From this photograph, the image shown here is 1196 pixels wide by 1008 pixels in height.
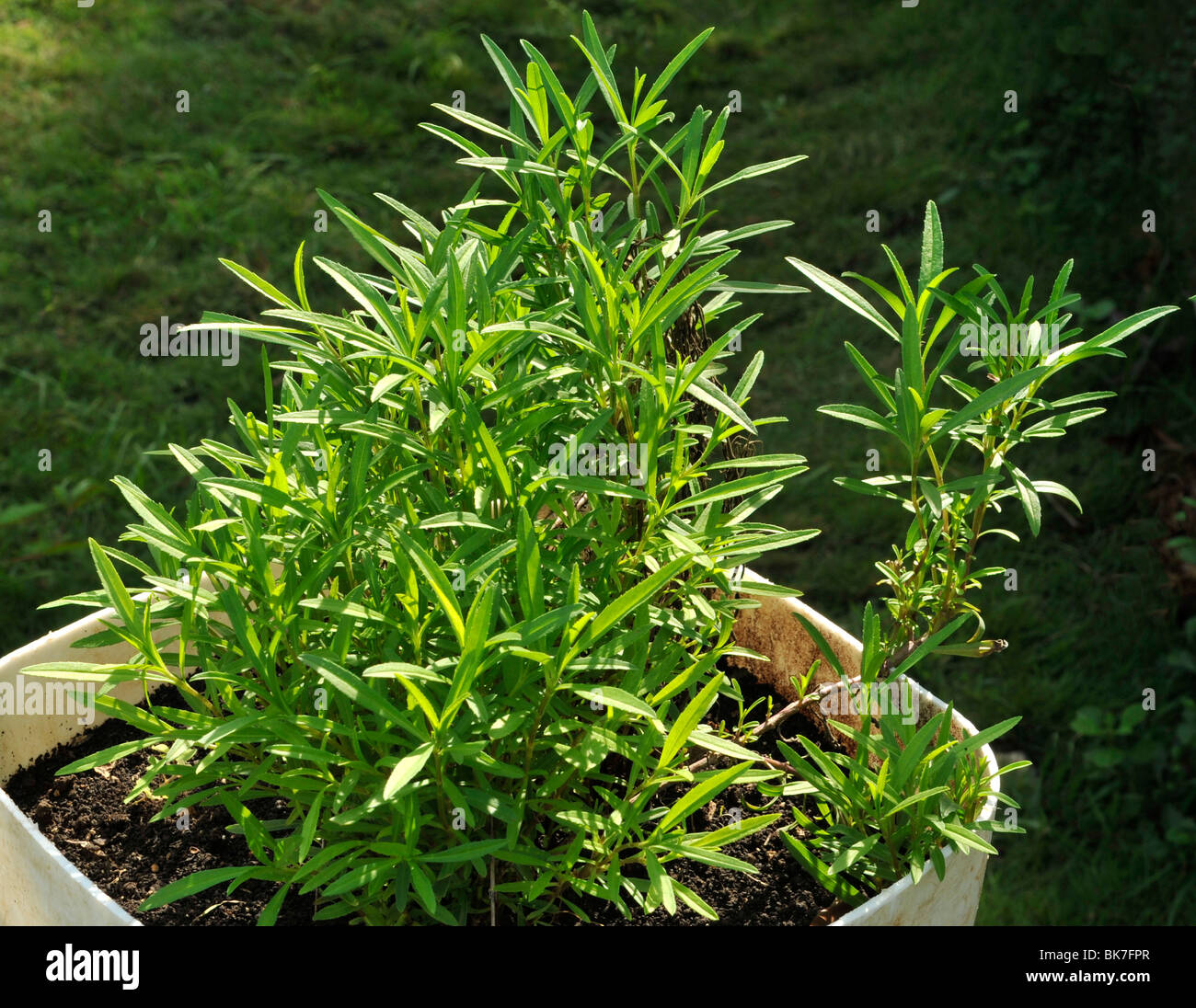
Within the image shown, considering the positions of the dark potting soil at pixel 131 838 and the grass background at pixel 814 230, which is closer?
the dark potting soil at pixel 131 838

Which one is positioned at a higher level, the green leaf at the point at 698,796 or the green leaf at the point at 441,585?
the green leaf at the point at 441,585

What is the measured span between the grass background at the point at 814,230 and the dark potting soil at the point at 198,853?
1053 millimetres

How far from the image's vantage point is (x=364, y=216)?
3.23m

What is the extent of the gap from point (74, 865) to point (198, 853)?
158 millimetres

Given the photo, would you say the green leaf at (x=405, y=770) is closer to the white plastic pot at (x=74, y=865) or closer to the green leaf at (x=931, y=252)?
the white plastic pot at (x=74, y=865)

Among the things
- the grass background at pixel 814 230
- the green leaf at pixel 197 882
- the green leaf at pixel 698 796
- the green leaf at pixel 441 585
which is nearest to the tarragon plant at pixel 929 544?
the green leaf at pixel 698 796

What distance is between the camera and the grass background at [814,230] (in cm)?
240

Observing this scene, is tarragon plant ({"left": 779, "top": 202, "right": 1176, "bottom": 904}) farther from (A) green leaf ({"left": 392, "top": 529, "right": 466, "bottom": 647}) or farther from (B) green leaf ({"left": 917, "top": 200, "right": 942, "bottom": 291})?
(A) green leaf ({"left": 392, "top": 529, "right": 466, "bottom": 647})

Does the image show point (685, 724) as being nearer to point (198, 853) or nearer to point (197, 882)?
point (197, 882)

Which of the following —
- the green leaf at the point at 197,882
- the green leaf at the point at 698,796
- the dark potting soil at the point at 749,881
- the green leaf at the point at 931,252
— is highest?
the green leaf at the point at 931,252

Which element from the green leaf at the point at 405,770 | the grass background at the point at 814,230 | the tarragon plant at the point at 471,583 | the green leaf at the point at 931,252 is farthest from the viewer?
the grass background at the point at 814,230

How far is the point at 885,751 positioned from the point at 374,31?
3.27 m

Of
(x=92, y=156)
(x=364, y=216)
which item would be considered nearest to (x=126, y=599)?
(x=364, y=216)

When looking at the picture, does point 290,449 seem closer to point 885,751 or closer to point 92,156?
point 885,751
